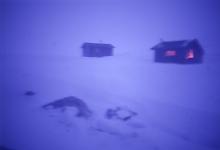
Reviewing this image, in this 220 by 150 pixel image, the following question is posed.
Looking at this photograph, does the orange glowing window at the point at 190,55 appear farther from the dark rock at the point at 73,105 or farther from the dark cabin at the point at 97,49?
the dark rock at the point at 73,105

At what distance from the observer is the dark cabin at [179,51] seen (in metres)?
3.04

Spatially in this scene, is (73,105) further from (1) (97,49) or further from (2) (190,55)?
(2) (190,55)

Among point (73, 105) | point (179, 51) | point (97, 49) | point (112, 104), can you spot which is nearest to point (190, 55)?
point (179, 51)

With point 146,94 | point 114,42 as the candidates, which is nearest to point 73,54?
point 114,42

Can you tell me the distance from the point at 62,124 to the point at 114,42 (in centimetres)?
135

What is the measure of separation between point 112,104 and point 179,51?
6.22ft

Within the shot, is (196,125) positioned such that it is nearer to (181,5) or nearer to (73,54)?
(181,5)

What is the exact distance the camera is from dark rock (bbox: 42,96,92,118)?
2898 mm

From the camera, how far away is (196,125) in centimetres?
253

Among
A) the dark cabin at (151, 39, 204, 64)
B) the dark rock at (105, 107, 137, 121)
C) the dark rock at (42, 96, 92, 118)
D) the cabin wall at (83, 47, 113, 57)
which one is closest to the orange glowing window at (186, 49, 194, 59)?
the dark cabin at (151, 39, 204, 64)

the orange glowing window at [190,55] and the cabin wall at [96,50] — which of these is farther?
the orange glowing window at [190,55]

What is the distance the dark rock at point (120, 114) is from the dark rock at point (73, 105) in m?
0.27

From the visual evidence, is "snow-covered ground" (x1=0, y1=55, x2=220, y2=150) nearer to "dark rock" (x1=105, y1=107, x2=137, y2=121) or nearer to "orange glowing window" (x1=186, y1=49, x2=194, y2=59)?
"dark rock" (x1=105, y1=107, x2=137, y2=121)

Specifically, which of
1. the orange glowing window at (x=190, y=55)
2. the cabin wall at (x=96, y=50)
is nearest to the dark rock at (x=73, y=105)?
the cabin wall at (x=96, y=50)
